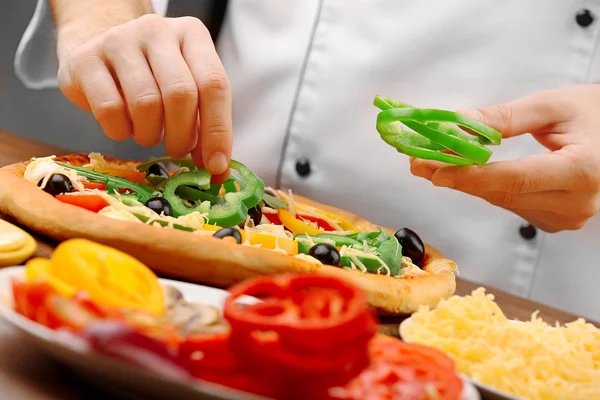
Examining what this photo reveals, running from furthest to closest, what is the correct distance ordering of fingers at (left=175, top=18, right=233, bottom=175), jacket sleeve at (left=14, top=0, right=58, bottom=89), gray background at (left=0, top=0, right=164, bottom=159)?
gray background at (left=0, top=0, right=164, bottom=159) < jacket sleeve at (left=14, top=0, right=58, bottom=89) < fingers at (left=175, top=18, right=233, bottom=175)

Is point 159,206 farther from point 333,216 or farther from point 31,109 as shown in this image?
point 31,109

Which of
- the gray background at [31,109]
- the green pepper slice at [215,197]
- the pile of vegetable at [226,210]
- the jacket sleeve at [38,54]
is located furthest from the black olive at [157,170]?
the gray background at [31,109]

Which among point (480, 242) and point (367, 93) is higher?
point (367, 93)

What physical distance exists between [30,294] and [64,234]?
55 centimetres

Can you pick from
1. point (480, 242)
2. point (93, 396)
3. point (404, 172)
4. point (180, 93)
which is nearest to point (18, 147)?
point (180, 93)

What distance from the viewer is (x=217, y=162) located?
165cm

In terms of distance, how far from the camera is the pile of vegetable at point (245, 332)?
0.74 metres

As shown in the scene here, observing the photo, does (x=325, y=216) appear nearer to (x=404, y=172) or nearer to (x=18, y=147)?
(x=404, y=172)

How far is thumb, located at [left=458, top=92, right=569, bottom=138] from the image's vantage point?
1688 millimetres

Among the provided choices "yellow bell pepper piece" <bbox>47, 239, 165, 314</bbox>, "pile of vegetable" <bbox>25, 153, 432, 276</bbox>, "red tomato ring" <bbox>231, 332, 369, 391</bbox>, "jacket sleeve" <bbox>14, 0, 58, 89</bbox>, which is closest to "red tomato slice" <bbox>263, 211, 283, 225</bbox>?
"pile of vegetable" <bbox>25, 153, 432, 276</bbox>

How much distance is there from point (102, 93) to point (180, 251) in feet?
1.42

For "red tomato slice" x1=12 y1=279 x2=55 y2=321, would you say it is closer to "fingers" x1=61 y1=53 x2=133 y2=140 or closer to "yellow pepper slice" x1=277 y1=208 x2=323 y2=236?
"fingers" x1=61 y1=53 x2=133 y2=140

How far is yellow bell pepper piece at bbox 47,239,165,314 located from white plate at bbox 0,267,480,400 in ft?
0.18

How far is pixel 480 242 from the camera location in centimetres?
220
